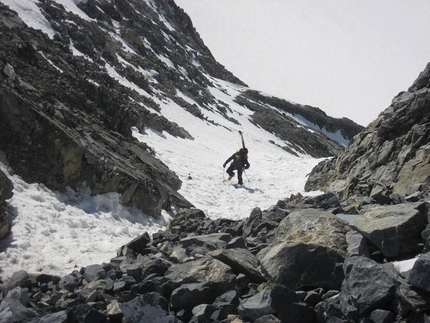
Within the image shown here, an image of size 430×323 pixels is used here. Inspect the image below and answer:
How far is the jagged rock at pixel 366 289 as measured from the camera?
3332 mm

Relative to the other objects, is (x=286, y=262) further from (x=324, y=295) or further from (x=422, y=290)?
(x=422, y=290)

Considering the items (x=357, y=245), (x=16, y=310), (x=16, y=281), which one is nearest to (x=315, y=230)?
(x=357, y=245)

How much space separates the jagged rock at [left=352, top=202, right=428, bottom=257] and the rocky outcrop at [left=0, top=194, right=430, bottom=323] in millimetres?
12

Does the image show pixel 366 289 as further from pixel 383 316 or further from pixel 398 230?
pixel 398 230

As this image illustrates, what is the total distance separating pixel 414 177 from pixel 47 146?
399 inches

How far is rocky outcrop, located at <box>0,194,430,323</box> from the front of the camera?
3.41 m

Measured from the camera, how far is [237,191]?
16.9 m

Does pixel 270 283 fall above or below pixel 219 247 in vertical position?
above

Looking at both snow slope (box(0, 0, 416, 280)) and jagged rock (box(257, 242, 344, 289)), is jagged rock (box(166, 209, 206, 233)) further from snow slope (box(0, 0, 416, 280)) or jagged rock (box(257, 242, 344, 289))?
jagged rock (box(257, 242, 344, 289))

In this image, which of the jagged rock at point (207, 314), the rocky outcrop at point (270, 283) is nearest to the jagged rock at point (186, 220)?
the rocky outcrop at point (270, 283)

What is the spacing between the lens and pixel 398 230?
416cm

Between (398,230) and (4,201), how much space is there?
706 centimetres

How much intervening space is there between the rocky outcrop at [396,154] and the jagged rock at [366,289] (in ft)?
18.4

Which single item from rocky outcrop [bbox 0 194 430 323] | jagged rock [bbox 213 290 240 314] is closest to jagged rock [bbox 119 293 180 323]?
rocky outcrop [bbox 0 194 430 323]
